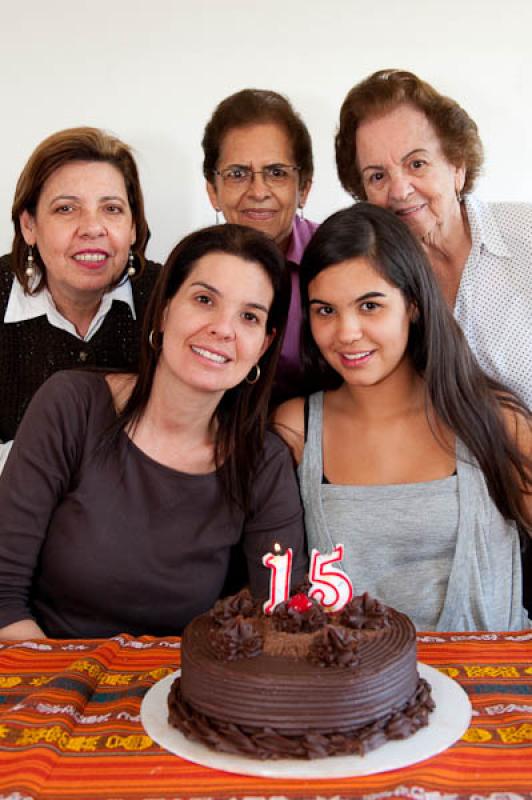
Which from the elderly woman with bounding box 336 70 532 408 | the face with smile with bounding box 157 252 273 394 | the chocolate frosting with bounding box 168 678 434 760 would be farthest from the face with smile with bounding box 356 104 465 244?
the chocolate frosting with bounding box 168 678 434 760

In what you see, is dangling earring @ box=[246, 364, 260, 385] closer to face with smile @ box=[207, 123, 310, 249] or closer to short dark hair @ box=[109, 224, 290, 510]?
short dark hair @ box=[109, 224, 290, 510]

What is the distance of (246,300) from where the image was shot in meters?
1.90

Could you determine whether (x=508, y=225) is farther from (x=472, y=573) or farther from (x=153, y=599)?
(x=153, y=599)

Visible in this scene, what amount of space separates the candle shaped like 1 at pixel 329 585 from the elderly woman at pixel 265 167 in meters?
1.18

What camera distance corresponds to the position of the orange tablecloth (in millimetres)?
1089

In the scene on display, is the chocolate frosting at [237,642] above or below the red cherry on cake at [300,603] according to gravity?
below

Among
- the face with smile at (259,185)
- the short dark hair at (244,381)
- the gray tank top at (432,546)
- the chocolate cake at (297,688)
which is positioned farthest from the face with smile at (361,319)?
the chocolate cake at (297,688)

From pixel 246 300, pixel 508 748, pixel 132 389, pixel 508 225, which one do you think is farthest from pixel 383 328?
pixel 508 748

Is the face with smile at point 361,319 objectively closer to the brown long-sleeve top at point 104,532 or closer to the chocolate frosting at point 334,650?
the brown long-sleeve top at point 104,532

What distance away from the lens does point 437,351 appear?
2.05 metres

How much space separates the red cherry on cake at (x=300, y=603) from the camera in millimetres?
1340

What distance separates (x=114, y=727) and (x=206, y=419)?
0.87m

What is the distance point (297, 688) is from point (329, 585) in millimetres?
254

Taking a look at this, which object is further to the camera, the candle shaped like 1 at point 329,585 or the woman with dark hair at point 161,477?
the woman with dark hair at point 161,477
